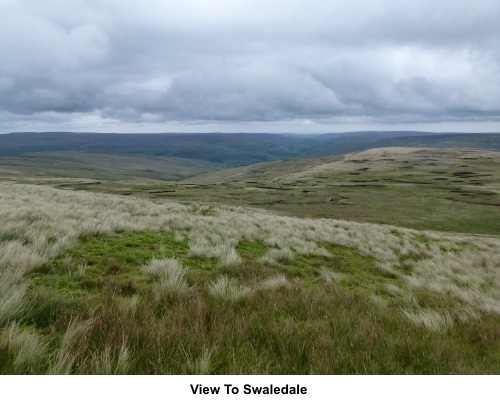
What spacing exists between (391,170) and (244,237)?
→ 162560 millimetres

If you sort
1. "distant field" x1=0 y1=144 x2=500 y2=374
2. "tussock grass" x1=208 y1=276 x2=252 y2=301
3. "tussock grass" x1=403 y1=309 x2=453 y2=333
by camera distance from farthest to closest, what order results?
"tussock grass" x1=208 y1=276 x2=252 y2=301 < "tussock grass" x1=403 y1=309 x2=453 y2=333 < "distant field" x1=0 y1=144 x2=500 y2=374

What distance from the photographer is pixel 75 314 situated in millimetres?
4625

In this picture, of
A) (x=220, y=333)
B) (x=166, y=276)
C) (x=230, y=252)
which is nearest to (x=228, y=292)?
(x=166, y=276)

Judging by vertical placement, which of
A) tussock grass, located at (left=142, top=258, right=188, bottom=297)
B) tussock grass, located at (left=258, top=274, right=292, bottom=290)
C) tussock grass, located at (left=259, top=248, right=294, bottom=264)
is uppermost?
tussock grass, located at (left=142, top=258, right=188, bottom=297)

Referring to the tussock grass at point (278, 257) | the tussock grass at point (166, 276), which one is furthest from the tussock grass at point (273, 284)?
the tussock grass at point (278, 257)

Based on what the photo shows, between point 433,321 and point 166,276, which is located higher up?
point 166,276

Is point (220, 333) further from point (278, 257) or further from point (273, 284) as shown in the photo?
point (278, 257)

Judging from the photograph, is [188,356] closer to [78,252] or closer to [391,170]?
[78,252]

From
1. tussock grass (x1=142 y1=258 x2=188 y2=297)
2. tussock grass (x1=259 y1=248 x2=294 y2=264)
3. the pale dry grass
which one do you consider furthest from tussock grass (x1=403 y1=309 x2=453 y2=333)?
tussock grass (x1=259 y1=248 x2=294 y2=264)

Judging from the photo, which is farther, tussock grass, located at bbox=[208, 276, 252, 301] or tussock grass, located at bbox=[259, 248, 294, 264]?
tussock grass, located at bbox=[259, 248, 294, 264]

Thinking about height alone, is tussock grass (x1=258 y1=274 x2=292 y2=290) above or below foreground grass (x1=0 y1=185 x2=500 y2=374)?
below

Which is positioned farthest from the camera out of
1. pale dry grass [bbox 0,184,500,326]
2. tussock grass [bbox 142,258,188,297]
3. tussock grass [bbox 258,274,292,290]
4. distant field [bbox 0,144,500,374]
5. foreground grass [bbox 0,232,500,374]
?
tussock grass [bbox 258,274,292,290]

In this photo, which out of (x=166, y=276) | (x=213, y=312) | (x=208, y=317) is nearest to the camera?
(x=208, y=317)

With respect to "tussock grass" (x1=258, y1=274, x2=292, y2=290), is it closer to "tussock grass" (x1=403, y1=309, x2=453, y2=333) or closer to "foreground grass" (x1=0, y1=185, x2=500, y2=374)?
"foreground grass" (x1=0, y1=185, x2=500, y2=374)
